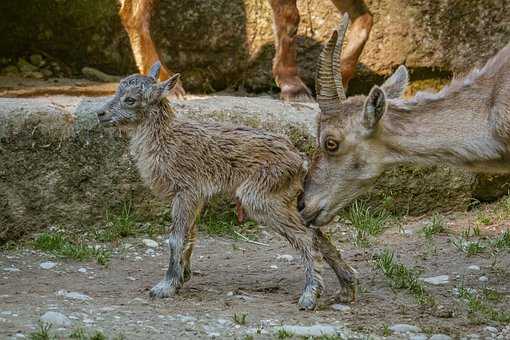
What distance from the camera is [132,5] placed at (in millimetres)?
9281

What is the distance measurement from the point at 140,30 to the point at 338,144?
3.37m

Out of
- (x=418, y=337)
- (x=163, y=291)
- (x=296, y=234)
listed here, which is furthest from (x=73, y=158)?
(x=418, y=337)

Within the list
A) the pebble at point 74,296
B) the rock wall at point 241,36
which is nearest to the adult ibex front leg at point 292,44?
the rock wall at point 241,36

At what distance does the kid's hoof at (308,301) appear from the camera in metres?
6.07

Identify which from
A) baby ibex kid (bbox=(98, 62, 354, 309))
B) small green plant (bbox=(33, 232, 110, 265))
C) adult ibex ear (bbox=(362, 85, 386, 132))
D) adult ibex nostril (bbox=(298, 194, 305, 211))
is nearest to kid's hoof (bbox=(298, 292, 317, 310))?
baby ibex kid (bbox=(98, 62, 354, 309))

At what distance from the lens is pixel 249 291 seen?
6.56m

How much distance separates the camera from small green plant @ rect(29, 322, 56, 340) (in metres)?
5.08

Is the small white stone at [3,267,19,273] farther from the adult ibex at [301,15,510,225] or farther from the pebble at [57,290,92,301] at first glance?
the adult ibex at [301,15,510,225]

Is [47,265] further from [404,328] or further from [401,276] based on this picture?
[404,328]

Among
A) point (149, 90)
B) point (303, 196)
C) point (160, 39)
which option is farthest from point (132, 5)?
point (303, 196)

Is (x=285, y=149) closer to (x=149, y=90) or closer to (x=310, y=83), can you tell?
(x=149, y=90)

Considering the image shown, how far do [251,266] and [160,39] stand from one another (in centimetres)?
388

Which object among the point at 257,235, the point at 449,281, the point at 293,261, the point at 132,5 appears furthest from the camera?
the point at 132,5

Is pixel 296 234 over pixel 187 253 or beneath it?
over
